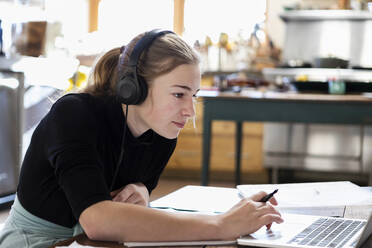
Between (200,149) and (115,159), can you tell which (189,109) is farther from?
(200,149)

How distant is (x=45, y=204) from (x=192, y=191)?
419 millimetres

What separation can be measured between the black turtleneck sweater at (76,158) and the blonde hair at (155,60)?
0.05 meters

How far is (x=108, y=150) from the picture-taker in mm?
1026

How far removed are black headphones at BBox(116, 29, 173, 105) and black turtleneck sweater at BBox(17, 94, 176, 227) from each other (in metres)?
0.06

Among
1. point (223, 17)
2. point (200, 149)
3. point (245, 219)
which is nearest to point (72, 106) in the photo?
point (245, 219)

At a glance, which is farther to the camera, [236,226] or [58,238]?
[58,238]

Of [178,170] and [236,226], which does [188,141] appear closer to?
[178,170]

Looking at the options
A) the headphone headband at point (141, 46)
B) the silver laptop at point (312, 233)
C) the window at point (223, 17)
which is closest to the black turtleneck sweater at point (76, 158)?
the headphone headband at point (141, 46)

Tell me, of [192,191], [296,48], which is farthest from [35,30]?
[192,191]

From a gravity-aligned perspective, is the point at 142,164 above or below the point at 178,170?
above

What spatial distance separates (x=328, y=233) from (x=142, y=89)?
0.40 m

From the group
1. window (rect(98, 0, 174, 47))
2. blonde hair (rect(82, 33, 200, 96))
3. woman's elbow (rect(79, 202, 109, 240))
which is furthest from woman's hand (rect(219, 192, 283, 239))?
window (rect(98, 0, 174, 47))

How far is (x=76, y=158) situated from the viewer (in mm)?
863

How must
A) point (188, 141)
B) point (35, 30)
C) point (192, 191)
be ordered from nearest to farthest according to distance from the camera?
1. point (192, 191)
2. point (35, 30)
3. point (188, 141)
